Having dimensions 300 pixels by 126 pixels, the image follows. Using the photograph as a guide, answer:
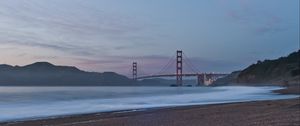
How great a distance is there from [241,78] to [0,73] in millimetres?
83523

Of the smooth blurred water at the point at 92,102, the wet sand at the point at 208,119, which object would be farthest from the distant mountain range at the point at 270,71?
the wet sand at the point at 208,119

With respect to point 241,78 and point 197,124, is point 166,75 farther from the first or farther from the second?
point 197,124

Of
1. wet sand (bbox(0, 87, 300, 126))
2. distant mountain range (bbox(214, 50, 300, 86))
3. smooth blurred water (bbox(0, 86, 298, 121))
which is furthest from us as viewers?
distant mountain range (bbox(214, 50, 300, 86))

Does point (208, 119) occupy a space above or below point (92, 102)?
below

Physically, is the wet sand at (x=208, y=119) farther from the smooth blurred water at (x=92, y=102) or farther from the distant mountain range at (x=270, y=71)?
the distant mountain range at (x=270, y=71)

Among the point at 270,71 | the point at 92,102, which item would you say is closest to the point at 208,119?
the point at 92,102

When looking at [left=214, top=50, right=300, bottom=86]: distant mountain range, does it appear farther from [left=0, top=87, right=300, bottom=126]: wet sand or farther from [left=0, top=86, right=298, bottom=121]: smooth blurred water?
[left=0, top=87, right=300, bottom=126]: wet sand

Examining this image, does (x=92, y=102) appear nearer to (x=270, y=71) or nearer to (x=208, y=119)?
(x=208, y=119)

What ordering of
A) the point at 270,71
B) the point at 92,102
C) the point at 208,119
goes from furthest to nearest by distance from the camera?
the point at 270,71 → the point at 92,102 → the point at 208,119

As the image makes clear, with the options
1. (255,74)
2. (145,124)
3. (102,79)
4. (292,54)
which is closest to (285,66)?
(292,54)

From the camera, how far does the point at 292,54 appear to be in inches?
4557

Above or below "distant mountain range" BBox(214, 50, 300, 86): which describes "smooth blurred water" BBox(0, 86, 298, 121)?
below

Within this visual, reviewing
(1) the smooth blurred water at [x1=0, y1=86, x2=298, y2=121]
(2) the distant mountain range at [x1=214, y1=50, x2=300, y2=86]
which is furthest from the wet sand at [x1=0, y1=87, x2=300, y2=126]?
(2) the distant mountain range at [x1=214, y1=50, x2=300, y2=86]

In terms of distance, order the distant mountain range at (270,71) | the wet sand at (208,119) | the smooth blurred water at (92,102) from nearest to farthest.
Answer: the wet sand at (208,119) < the smooth blurred water at (92,102) < the distant mountain range at (270,71)
